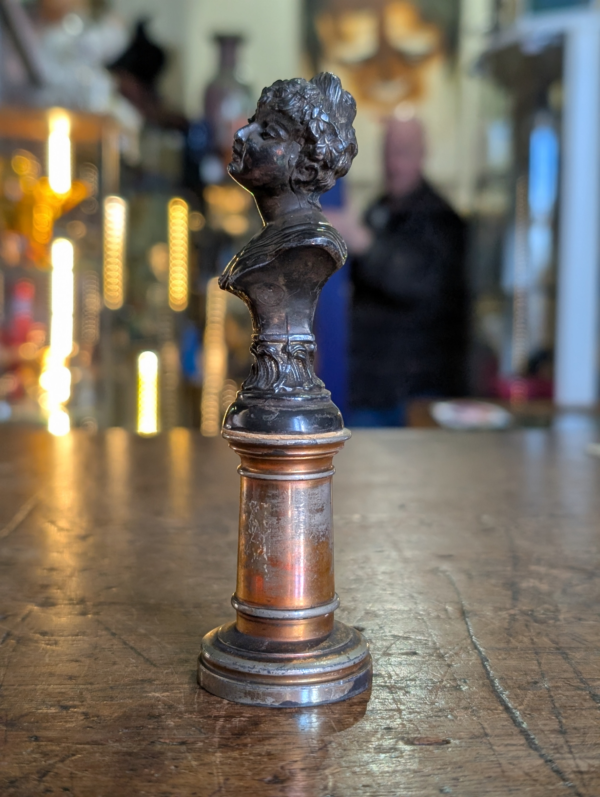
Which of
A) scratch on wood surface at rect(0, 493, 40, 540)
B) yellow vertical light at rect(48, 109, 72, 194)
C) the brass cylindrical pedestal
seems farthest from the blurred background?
the brass cylindrical pedestal

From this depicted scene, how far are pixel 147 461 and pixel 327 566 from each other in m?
1.05

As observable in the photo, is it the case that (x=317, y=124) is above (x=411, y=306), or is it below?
below

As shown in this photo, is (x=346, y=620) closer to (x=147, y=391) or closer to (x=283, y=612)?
(x=283, y=612)

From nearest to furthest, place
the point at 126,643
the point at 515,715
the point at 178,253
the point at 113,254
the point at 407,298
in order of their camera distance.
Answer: the point at 515,715
the point at 126,643
the point at 113,254
the point at 178,253
the point at 407,298

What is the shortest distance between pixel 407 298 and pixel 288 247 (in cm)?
515

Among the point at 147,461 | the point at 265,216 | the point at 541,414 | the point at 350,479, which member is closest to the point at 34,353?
the point at 541,414

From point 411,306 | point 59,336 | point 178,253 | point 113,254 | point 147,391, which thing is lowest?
point 147,391

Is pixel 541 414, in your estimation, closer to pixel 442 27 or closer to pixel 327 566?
pixel 327 566

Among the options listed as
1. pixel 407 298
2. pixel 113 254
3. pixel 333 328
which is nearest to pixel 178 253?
pixel 113 254

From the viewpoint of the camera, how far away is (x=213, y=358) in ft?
17.4

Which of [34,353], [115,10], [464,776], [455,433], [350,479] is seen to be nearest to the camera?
[464,776]

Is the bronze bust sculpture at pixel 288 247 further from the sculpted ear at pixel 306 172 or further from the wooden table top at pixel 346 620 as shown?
the wooden table top at pixel 346 620

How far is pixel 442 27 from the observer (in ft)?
19.3

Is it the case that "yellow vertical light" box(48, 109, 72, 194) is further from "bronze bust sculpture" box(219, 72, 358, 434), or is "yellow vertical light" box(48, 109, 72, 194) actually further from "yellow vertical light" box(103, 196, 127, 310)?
"bronze bust sculpture" box(219, 72, 358, 434)
